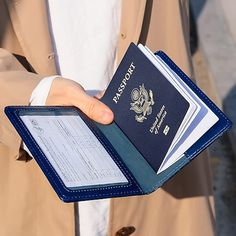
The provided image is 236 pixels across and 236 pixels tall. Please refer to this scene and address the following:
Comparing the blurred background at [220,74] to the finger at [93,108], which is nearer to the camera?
the finger at [93,108]

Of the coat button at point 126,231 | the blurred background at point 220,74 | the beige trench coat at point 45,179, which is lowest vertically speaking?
the blurred background at point 220,74

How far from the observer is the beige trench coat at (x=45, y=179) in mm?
1438

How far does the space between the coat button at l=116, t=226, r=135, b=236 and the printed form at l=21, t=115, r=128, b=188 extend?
41cm

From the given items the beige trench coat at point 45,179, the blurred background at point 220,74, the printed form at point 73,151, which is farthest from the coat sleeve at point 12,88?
the blurred background at point 220,74

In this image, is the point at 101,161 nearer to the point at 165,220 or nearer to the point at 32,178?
the point at 32,178

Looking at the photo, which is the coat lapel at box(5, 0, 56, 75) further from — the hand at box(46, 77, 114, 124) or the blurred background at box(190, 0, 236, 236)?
the blurred background at box(190, 0, 236, 236)

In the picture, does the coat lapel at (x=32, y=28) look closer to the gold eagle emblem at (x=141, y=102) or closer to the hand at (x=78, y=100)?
the hand at (x=78, y=100)

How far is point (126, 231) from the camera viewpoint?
5.51 ft

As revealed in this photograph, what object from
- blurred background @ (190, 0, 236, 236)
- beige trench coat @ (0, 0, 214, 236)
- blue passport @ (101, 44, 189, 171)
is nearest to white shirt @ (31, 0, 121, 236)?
beige trench coat @ (0, 0, 214, 236)

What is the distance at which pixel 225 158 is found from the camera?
143 inches

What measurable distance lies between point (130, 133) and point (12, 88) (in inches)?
11.2

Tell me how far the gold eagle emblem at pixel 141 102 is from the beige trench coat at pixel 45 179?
23cm

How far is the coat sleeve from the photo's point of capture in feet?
4.57

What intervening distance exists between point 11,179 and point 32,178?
0.05m
